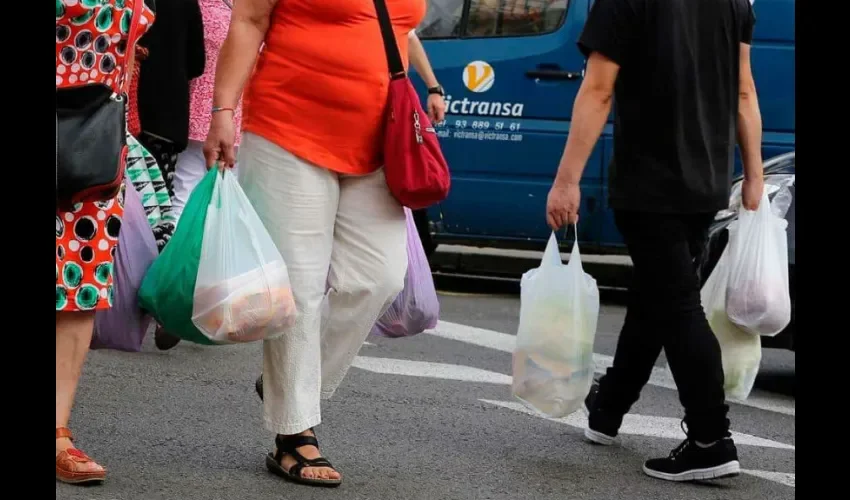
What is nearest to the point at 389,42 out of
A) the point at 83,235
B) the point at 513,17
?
the point at 83,235

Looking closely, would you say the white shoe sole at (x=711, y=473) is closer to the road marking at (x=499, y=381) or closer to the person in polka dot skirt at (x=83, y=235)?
the road marking at (x=499, y=381)

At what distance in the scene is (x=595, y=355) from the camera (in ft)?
25.1

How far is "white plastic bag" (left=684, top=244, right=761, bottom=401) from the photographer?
210 inches

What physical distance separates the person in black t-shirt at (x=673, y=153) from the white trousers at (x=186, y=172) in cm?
260

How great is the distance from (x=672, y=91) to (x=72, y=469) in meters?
2.06


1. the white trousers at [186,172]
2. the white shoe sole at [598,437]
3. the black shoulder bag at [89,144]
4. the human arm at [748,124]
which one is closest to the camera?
the black shoulder bag at [89,144]

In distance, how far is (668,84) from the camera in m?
4.86

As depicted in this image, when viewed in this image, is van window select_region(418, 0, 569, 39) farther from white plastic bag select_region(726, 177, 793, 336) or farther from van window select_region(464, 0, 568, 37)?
white plastic bag select_region(726, 177, 793, 336)

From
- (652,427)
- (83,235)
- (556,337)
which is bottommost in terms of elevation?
(652,427)

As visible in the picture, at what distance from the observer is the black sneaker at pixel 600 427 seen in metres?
5.36

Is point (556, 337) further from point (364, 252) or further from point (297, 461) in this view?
point (297, 461)

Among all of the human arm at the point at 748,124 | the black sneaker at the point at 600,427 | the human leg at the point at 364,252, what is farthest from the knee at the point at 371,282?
the human arm at the point at 748,124
